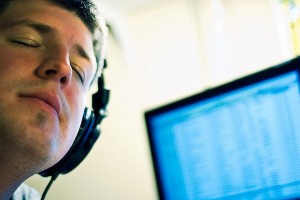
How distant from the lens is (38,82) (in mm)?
580

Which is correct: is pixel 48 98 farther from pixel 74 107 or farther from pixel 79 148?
pixel 79 148

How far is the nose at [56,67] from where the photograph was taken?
1.95 ft

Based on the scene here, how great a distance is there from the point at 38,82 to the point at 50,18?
0.52 feet

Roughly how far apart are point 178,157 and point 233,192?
162 mm

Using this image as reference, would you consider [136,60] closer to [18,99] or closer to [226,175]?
[226,175]

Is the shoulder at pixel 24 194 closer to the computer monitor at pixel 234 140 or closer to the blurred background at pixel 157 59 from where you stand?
the blurred background at pixel 157 59

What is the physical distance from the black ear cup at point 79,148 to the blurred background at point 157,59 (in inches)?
16.5

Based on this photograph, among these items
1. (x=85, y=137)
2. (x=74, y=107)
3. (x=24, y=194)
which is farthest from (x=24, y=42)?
(x=24, y=194)

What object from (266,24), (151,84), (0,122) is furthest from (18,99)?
(266,24)

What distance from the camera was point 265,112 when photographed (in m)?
0.78

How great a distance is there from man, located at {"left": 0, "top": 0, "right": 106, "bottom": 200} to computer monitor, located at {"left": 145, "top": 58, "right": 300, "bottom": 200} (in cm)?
27

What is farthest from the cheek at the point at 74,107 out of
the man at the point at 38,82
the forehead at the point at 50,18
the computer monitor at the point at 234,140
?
the computer monitor at the point at 234,140

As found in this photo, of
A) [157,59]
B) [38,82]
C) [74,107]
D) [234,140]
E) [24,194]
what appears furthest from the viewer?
[157,59]

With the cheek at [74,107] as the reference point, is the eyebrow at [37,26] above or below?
above
